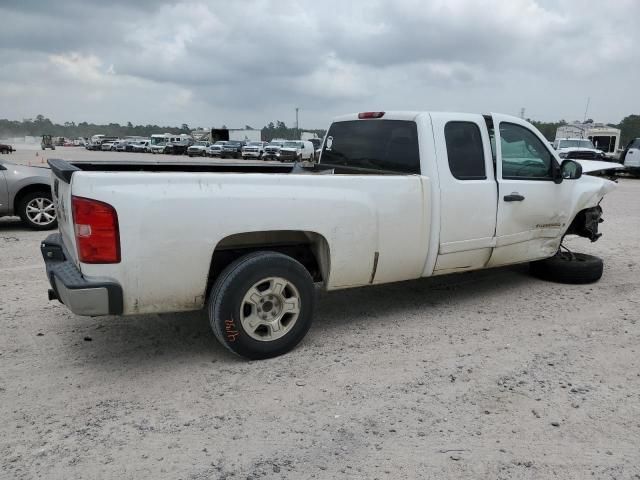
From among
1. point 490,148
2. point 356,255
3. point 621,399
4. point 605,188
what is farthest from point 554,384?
point 605,188

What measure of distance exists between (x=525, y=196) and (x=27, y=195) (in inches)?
303

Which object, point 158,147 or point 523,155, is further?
point 158,147

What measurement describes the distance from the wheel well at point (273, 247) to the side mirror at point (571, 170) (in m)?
2.91

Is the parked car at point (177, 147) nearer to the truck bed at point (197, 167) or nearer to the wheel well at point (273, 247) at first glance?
the truck bed at point (197, 167)

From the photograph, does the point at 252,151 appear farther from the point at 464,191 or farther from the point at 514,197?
the point at 464,191

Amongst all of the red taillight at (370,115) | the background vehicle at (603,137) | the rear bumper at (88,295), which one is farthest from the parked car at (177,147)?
the rear bumper at (88,295)

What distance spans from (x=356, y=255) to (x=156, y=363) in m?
1.67

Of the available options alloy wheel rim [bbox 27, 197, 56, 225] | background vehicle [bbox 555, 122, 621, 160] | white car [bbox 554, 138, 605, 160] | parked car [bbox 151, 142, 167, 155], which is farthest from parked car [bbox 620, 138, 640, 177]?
parked car [bbox 151, 142, 167, 155]

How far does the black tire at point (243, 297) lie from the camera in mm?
3541

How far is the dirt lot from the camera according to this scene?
269cm

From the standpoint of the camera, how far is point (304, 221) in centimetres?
372

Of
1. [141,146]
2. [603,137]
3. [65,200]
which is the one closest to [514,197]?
[65,200]

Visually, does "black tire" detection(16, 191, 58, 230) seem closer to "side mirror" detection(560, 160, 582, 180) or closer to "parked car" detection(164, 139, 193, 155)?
"side mirror" detection(560, 160, 582, 180)

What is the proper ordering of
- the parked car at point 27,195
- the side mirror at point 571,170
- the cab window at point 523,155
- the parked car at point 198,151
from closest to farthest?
1. the cab window at point 523,155
2. the side mirror at point 571,170
3. the parked car at point 27,195
4. the parked car at point 198,151
